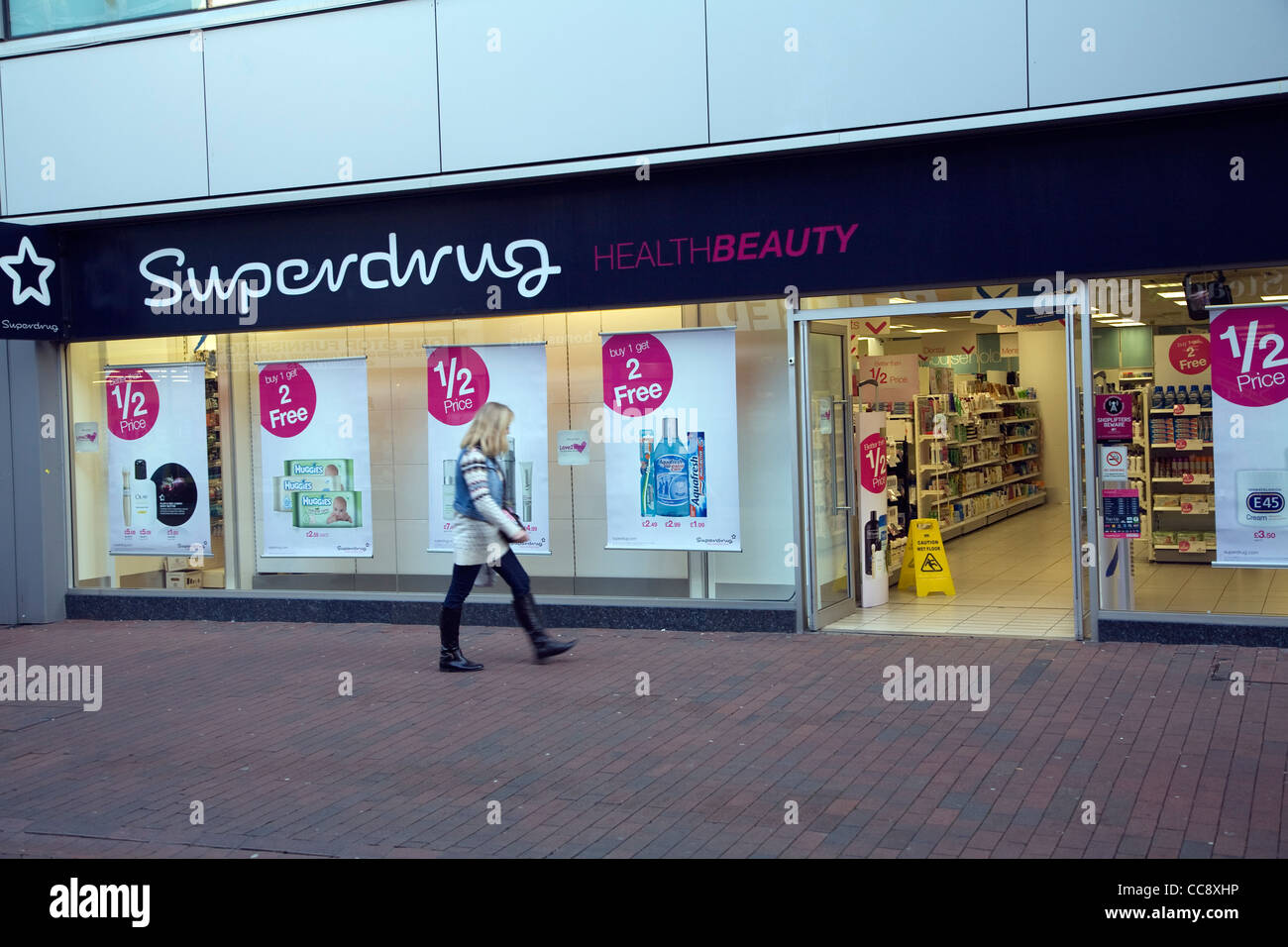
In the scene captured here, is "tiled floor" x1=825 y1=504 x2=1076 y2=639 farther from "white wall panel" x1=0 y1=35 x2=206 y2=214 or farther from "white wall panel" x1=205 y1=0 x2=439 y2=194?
"white wall panel" x1=0 y1=35 x2=206 y2=214

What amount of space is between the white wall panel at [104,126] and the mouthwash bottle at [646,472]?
4741mm

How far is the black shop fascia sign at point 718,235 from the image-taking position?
887 centimetres

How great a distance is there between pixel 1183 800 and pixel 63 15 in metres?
11.8

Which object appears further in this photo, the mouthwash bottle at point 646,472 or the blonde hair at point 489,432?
the mouthwash bottle at point 646,472

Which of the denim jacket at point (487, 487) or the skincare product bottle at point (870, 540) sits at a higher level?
the denim jacket at point (487, 487)

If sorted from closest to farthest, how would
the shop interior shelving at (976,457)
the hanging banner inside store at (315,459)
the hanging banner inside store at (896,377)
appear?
the hanging banner inside store at (315,459) → the hanging banner inside store at (896,377) → the shop interior shelving at (976,457)

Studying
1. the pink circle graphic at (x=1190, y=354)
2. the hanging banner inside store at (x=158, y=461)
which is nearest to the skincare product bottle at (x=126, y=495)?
the hanging banner inside store at (x=158, y=461)

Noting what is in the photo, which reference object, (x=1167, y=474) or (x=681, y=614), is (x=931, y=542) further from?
(x=681, y=614)

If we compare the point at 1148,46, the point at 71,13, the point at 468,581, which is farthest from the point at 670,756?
the point at 71,13

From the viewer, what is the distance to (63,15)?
477 inches

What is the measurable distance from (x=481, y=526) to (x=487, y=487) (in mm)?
307

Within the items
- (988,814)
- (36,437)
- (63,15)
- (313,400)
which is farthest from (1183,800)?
(63,15)

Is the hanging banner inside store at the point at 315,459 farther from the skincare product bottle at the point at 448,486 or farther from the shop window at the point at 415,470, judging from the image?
the skincare product bottle at the point at 448,486

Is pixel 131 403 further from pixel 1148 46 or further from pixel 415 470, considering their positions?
pixel 1148 46
